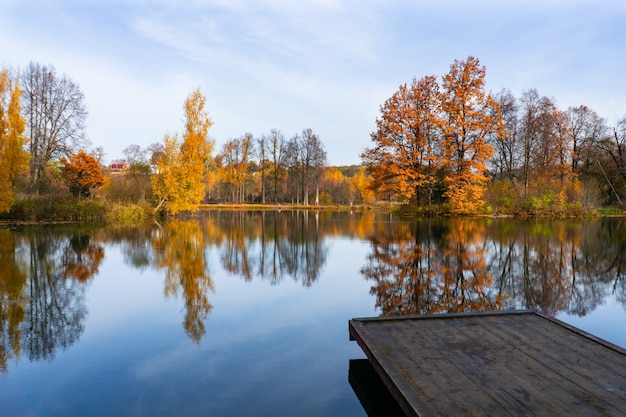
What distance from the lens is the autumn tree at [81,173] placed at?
2709 centimetres

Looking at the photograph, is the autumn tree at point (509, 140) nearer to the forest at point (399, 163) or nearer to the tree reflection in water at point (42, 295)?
the forest at point (399, 163)

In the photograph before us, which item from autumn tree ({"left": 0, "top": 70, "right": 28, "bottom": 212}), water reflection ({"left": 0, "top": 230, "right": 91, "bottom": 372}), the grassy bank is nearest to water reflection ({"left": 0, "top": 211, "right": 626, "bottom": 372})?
water reflection ({"left": 0, "top": 230, "right": 91, "bottom": 372})

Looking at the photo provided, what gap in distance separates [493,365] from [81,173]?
29526 millimetres

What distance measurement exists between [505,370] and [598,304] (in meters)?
5.09

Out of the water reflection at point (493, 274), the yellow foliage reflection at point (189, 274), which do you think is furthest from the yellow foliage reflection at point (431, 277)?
the yellow foliage reflection at point (189, 274)

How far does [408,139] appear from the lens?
3108cm

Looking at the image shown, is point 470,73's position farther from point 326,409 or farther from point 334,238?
point 326,409

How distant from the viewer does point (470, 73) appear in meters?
29.9

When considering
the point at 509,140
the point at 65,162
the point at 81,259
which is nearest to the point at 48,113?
the point at 65,162

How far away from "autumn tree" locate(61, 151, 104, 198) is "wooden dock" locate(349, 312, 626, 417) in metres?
27.5

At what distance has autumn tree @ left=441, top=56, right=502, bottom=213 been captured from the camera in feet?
98.3

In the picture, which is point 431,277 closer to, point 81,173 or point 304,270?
point 304,270

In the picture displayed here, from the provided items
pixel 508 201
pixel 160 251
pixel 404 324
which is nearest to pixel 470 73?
pixel 508 201

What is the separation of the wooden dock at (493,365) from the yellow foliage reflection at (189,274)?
2766mm
